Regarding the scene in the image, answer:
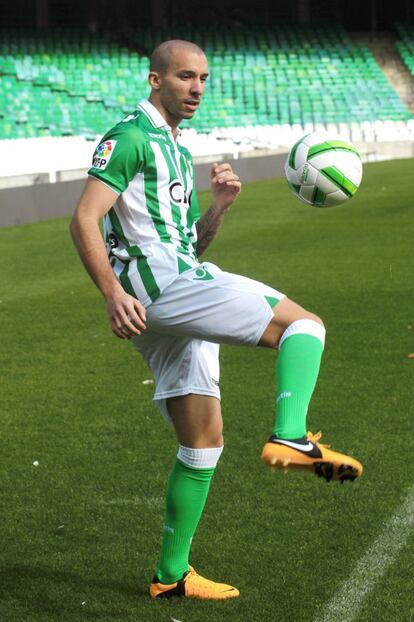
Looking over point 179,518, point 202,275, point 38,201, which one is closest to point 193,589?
point 179,518

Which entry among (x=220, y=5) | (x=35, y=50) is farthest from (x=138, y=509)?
(x=220, y=5)

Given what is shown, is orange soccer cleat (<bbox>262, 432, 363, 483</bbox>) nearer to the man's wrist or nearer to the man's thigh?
the man's thigh

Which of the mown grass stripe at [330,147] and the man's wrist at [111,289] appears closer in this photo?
the man's wrist at [111,289]

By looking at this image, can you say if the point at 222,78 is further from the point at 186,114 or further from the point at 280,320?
the point at 280,320

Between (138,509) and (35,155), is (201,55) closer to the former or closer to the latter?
(138,509)

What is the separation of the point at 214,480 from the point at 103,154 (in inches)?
87.7

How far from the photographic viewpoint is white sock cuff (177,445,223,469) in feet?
13.2

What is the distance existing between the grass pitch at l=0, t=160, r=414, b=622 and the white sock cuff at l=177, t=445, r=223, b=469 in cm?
48

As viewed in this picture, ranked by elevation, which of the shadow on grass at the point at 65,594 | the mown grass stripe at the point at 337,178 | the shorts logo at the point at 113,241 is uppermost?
the shorts logo at the point at 113,241

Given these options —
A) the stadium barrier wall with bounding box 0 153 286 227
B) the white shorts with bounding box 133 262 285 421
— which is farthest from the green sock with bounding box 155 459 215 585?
the stadium barrier wall with bounding box 0 153 286 227

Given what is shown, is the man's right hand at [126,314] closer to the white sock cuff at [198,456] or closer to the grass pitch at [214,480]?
the white sock cuff at [198,456]

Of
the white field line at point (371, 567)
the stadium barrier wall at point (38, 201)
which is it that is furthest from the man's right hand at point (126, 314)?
the stadium barrier wall at point (38, 201)

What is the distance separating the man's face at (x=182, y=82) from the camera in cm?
376

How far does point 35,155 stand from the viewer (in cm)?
1877
